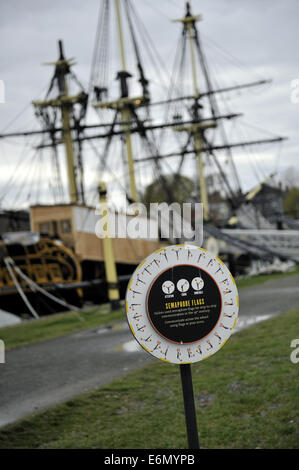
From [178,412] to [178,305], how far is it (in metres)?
2.30

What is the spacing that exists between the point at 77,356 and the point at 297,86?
4.87 metres

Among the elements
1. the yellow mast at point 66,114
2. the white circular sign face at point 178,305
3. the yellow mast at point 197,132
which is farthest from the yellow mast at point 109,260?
the yellow mast at point 197,132

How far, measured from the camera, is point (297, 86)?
6.30 metres

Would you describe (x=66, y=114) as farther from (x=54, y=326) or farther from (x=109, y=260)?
(x=54, y=326)

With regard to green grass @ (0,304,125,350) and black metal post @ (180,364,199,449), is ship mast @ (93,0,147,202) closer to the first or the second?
green grass @ (0,304,125,350)

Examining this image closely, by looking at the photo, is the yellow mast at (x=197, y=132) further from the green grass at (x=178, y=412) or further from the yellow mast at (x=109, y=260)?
the green grass at (x=178, y=412)

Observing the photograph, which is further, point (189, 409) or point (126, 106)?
point (126, 106)
